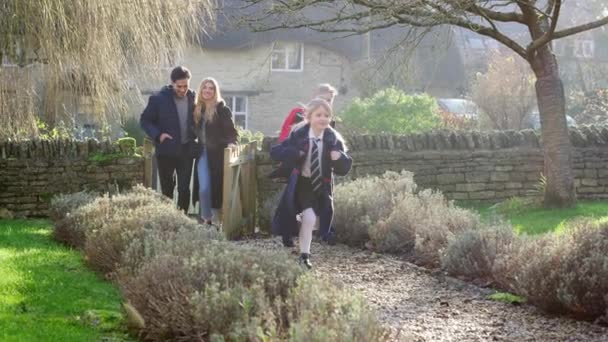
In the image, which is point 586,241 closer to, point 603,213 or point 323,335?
point 323,335

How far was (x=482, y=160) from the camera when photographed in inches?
604

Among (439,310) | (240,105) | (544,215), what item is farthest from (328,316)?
(240,105)

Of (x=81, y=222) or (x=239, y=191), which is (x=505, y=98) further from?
(x=81, y=222)

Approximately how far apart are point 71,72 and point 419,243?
4750 mm

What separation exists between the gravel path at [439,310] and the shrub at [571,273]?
122 mm

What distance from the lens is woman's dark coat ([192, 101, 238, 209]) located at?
10984 mm

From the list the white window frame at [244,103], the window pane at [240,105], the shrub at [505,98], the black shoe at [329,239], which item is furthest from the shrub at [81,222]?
the window pane at [240,105]

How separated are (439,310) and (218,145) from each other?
15.5 feet

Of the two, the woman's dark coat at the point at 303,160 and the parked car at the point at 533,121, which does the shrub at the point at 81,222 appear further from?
the parked car at the point at 533,121

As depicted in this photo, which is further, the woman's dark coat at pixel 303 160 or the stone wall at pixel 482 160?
the stone wall at pixel 482 160

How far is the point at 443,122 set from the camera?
79.8ft

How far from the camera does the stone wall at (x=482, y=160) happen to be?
49.3 ft

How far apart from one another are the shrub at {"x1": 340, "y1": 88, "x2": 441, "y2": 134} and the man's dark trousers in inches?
484

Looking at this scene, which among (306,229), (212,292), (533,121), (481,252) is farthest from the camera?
(533,121)
